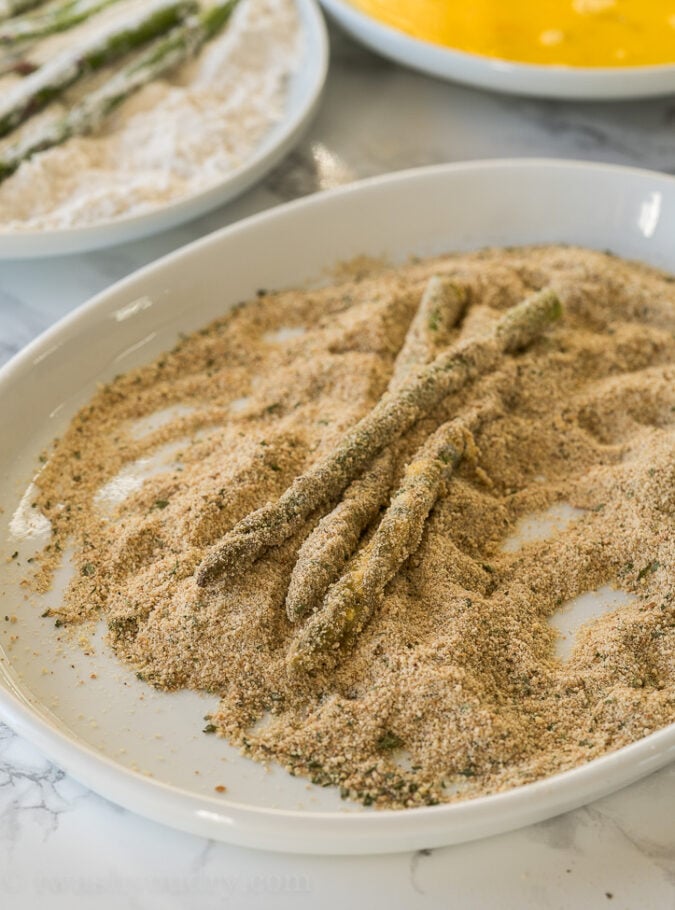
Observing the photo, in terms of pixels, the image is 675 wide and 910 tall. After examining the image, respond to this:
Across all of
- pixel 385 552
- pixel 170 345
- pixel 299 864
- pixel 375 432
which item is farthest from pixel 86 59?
pixel 299 864

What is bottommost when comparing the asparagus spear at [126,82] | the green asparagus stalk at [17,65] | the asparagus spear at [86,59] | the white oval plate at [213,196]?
the white oval plate at [213,196]

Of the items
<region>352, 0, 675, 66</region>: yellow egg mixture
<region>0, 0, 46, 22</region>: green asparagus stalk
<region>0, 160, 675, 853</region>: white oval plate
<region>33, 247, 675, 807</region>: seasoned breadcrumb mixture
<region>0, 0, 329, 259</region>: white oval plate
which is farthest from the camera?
<region>0, 0, 46, 22</region>: green asparagus stalk

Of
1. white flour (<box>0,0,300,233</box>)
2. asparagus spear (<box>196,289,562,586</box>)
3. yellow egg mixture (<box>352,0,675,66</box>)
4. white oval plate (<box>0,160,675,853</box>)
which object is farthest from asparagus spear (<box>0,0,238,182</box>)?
asparagus spear (<box>196,289,562,586</box>)

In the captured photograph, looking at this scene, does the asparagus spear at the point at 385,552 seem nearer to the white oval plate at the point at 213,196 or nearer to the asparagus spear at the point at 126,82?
the white oval plate at the point at 213,196

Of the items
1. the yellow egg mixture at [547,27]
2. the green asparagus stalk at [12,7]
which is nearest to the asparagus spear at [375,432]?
the yellow egg mixture at [547,27]

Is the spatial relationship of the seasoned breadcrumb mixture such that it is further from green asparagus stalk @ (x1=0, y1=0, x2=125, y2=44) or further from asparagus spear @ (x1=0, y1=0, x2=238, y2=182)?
green asparagus stalk @ (x1=0, y1=0, x2=125, y2=44)

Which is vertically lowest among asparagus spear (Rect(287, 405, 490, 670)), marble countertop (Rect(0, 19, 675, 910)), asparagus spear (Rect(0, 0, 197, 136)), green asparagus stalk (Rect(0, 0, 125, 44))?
marble countertop (Rect(0, 19, 675, 910))

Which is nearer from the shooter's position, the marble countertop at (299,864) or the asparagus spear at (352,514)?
the marble countertop at (299,864)

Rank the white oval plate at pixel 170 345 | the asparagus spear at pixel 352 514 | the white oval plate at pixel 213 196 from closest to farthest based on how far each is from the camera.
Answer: the white oval plate at pixel 170 345, the asparagus spear at pixel 352 514, the white oval plate at pixel 213 196
